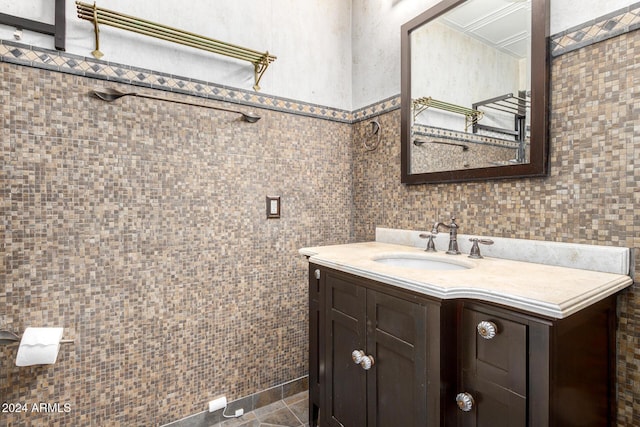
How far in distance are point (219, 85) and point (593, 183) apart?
67.5 inches

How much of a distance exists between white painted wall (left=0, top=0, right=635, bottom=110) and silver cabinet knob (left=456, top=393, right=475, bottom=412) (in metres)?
1.35

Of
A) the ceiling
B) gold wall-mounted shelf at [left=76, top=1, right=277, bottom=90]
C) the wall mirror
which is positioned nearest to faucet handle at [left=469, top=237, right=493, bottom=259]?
the wall mirror

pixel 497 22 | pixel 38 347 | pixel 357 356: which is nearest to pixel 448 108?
pixel 497 22

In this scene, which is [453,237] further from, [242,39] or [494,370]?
[242,39]

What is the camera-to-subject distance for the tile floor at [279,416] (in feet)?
5.55

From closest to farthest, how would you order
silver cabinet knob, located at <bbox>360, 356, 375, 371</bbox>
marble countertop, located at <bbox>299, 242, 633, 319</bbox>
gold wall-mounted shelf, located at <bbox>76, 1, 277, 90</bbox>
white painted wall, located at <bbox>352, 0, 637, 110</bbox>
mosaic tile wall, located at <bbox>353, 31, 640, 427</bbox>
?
marble countertop, located at <bbox>299, 242, 633, 319</bbox>
mosaic tile wall, located at <bbox>353, 31, 640, 427</bbox>
silver cabinet knob, located at <bbox>360, 356, 375, 371</bbox>
gold wall-mounted shelf, located at <bbox>76, 1, 277, 90</bbox>
white painted wall, located at <bbox>352, 0, 637, 110</bbox>

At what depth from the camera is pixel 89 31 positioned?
1375 millimetres

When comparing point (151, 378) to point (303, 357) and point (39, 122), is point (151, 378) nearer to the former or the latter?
point (303, 357)

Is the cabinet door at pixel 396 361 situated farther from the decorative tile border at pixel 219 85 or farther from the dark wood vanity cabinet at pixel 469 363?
the decorative tile border at pixel 219 85

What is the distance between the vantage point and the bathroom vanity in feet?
2.61

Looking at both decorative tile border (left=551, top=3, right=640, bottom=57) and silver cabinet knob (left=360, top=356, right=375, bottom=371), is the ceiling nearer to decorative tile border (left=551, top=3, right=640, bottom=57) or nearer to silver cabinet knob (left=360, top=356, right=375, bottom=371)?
decorative tile border (left=551, top=3, right=640, bottom=57)

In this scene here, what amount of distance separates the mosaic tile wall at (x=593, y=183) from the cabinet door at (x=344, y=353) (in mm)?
690

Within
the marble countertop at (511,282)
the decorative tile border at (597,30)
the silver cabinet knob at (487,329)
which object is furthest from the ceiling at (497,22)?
the silver cabinet knob at (487,329)

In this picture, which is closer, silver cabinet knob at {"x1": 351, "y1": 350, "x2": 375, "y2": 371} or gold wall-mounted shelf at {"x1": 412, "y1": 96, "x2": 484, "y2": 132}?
silver cabinet knob at {"x1": 351, "y1": 350, "x2": 375, "y2": 371}
